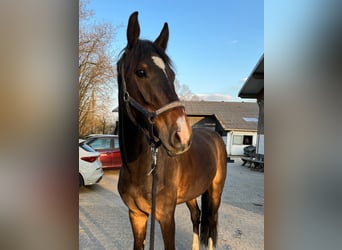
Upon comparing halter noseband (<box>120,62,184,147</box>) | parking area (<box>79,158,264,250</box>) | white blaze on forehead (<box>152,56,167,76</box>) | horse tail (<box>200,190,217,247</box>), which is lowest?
parking area (<box>79,158,264,250</box>)

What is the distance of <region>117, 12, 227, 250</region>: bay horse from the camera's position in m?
1.07

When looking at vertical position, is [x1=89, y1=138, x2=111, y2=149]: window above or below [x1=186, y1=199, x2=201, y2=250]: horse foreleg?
above

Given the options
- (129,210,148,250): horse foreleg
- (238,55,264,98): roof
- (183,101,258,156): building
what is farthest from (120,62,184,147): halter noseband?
(183,101,258,156): building

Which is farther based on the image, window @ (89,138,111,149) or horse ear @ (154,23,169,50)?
window @ (89,138,111,149)

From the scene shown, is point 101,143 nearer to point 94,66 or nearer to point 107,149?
point 107,149

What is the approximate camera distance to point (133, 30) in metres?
1.28

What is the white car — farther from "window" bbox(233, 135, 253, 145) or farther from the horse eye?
"window" bbox(233, 135, 253, 145)

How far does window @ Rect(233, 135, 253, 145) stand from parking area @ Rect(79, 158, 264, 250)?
9.38m

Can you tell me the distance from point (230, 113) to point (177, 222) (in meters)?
12.8

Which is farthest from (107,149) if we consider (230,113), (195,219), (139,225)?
(230,113)

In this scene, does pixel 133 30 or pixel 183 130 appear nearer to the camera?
pixel 183 130

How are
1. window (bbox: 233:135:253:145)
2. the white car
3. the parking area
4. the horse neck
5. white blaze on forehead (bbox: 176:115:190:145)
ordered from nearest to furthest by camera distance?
white blaze on forehead (bbox: 176:115:190:145), the horse neck, the parking area, the white car, window (bbox: 233:135:253:145)

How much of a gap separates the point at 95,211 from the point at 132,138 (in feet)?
10.7
